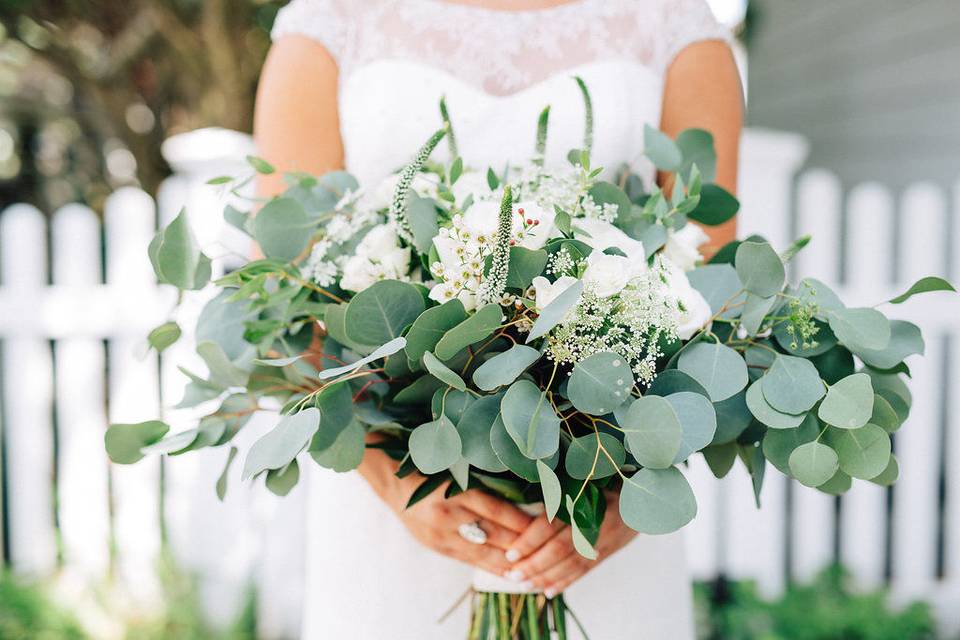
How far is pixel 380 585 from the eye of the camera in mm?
1545

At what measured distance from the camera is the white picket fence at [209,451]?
316 centimetres

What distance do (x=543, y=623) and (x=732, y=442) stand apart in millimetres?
396

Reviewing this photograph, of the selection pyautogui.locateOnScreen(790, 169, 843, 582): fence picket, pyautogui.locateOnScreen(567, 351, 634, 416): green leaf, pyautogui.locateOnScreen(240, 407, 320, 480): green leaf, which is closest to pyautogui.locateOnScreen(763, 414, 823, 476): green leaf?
pyautogui.locateOnScreen(567, 351, 634, 416): green leaf

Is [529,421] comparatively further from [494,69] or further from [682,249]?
[494,69]

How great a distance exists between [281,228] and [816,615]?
2.65 meters

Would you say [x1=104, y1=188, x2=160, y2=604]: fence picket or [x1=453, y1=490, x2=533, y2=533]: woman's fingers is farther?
[x1=104, y1=188, x2=160, y2=604]: fence picket

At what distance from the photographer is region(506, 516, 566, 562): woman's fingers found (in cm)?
121

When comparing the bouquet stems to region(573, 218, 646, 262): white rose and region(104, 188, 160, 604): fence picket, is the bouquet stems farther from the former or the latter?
region(104, 188, 160, 604): fence picket

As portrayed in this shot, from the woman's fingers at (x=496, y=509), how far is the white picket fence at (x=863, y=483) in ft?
7.31

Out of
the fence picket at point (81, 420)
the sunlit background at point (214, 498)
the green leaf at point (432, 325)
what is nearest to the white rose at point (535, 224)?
the green leaf at point (432, 325)

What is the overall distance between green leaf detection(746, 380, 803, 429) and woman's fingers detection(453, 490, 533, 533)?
15.0 inches

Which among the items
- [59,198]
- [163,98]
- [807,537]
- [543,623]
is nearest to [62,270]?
[543,623]

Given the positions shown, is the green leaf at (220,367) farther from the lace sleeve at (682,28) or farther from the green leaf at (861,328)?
the lace sleeve at (682,28)

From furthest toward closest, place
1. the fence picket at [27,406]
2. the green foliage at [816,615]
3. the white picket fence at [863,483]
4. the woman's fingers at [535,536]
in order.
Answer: the white picket fence at [863,483]
the fence picket at [27,406]
the green foliage at [816,615]
the woman's fingers at [535,536]
